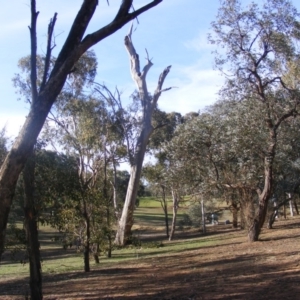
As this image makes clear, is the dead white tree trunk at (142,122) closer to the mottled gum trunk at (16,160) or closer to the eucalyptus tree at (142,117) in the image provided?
the eucalyptus tree at (142,117)

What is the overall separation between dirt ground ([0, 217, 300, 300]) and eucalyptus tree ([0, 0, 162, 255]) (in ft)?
13.8

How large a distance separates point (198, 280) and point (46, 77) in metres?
5.99

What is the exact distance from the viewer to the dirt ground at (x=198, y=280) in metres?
8.74

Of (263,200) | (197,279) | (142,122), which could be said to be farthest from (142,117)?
(197,279)

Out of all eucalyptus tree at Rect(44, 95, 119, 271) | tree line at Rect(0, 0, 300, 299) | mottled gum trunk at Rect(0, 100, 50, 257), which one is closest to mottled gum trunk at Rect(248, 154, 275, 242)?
tree line at Rect(0, 0, 300, 299)

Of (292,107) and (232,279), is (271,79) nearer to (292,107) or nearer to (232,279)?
(292,107)

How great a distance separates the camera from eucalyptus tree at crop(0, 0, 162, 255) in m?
5.60

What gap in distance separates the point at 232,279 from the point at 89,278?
15.1 ft

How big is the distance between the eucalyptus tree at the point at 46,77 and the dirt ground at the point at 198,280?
419cm

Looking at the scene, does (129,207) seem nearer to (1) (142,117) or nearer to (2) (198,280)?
(1) (142,117)

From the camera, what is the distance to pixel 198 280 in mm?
10516

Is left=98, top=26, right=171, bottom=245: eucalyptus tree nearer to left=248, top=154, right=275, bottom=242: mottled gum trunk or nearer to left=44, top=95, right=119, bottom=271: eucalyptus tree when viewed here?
left=44, top=95, right=119, bottom=271: eucalyptus tree

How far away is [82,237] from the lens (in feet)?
48.1

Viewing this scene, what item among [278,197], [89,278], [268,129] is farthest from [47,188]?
[278,197]
